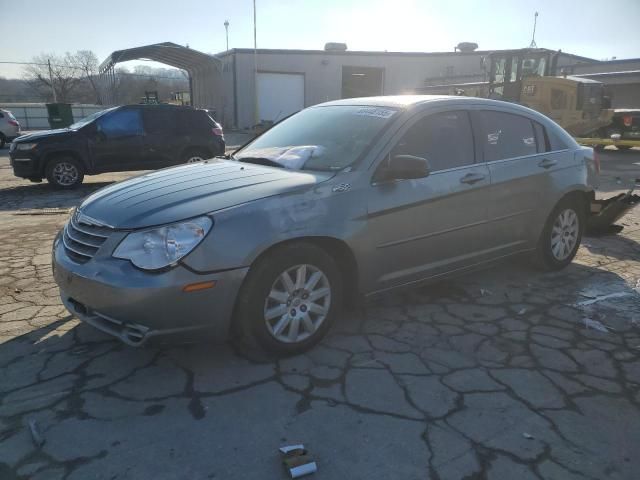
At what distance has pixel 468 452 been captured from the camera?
2.37 m

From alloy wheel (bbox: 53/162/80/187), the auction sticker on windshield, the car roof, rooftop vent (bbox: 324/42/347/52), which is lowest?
alloy wheel (bbox: 53/162/80/187)

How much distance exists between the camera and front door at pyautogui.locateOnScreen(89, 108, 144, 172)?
9.90 m

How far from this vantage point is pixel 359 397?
2805 mm

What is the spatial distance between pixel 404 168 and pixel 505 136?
152 cm

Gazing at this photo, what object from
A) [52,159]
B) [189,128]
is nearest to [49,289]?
[52,159]

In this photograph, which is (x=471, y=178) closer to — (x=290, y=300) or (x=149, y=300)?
(x=290, y=300)

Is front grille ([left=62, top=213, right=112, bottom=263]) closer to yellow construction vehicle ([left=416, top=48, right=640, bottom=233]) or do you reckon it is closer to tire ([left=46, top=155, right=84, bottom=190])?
tire ([left=46, top=155, right=84, bottom=190])

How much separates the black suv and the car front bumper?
7.79 metres

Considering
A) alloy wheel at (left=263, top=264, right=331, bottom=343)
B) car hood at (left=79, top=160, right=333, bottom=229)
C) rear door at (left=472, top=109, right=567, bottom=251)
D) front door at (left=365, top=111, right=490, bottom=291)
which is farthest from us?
rear door at (left=472, top=109, right=567, bottom=251)

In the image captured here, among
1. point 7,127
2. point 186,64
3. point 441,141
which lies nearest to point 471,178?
point 441,141

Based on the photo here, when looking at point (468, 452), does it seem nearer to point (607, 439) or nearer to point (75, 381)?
point (607, 439)

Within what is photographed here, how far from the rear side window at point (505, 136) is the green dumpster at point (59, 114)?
2181 cm

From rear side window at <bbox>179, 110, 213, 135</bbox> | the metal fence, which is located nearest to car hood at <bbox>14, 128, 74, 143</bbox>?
rear side window at <bbox>179, 110, 213, 135</bbox>

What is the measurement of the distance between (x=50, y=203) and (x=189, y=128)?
335 cm
